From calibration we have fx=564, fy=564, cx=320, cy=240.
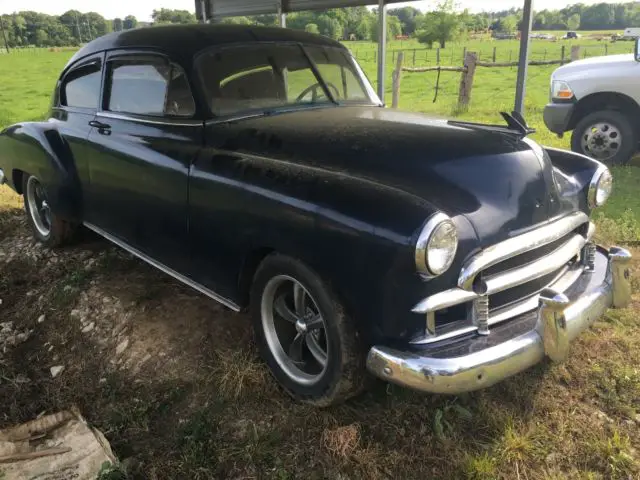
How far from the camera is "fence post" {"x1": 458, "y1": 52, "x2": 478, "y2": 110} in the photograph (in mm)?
12992

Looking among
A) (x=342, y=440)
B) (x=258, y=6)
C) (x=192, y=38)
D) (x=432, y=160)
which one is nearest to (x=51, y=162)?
(x=192, y=38)

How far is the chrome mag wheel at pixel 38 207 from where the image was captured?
495 centimetres

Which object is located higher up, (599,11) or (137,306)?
(599,11)

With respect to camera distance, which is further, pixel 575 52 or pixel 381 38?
pixel 575 52

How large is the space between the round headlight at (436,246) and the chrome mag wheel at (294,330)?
0.69 m

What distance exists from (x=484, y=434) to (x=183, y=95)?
2.51m

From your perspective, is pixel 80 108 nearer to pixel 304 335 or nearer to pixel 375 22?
pixel 304 335

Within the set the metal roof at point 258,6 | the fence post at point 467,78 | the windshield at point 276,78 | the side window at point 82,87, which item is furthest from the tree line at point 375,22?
the windshield at point 276,78

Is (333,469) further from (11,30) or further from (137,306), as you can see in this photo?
(11,30)

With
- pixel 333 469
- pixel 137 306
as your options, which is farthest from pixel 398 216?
pixel 137 306

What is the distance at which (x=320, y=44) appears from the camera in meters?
4.07

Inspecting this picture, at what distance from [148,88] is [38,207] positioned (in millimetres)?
2130

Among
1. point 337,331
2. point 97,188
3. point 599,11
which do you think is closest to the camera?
point 337,331

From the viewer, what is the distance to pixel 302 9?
861 centimetres
